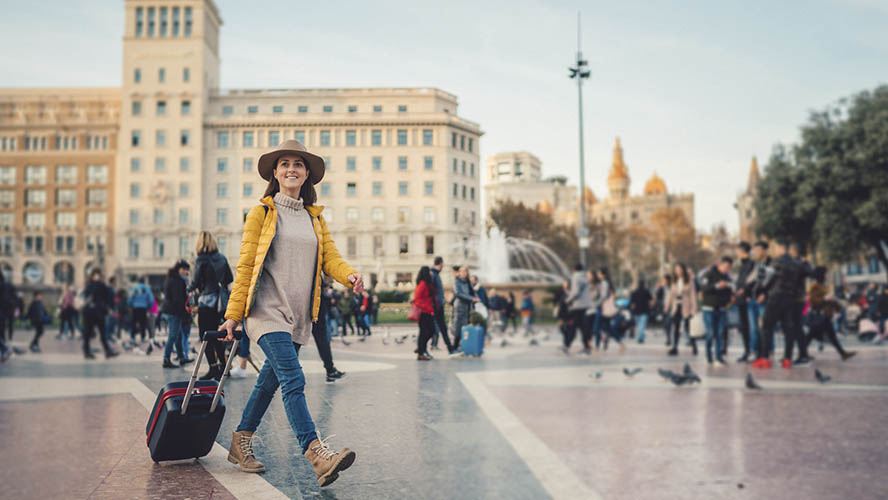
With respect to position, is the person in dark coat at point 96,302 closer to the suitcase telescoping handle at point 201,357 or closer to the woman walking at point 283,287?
the suitcase telescoping handle at point 201,357

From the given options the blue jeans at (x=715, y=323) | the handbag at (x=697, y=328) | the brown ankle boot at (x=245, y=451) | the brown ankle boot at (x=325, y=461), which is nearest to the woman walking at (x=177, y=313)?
the brown ankle boot at (x=245, y=451)

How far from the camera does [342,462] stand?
2121 millimetres

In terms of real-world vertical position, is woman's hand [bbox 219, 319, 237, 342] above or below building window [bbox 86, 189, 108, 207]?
below

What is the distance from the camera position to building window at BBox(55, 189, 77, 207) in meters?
91.6

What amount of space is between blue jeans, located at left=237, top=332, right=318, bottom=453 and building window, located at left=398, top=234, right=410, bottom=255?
1.32 metres

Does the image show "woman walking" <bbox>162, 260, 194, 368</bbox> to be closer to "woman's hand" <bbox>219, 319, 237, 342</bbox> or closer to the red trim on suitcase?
the red trim on suitcase

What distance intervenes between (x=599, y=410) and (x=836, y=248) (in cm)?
3582

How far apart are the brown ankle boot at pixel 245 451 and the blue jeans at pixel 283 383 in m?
0.02

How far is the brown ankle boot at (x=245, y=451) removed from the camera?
7.18 ft

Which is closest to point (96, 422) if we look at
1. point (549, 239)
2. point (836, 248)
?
point (836, 248)

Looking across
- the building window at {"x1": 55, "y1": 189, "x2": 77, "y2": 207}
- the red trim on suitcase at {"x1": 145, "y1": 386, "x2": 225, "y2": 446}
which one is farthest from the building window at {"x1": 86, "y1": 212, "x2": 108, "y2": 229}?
the red trim on suitcase at {"x1": 145, "y1": 386, "x2": 225, "y2": 446}

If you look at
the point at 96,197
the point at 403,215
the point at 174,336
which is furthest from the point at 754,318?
the point at 96,197

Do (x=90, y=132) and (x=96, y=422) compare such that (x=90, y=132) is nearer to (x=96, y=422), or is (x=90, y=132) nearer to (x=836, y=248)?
(x=836, y=248)

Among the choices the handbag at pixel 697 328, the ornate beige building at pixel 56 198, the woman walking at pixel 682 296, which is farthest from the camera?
the ornate beige building at pixel 56 198
